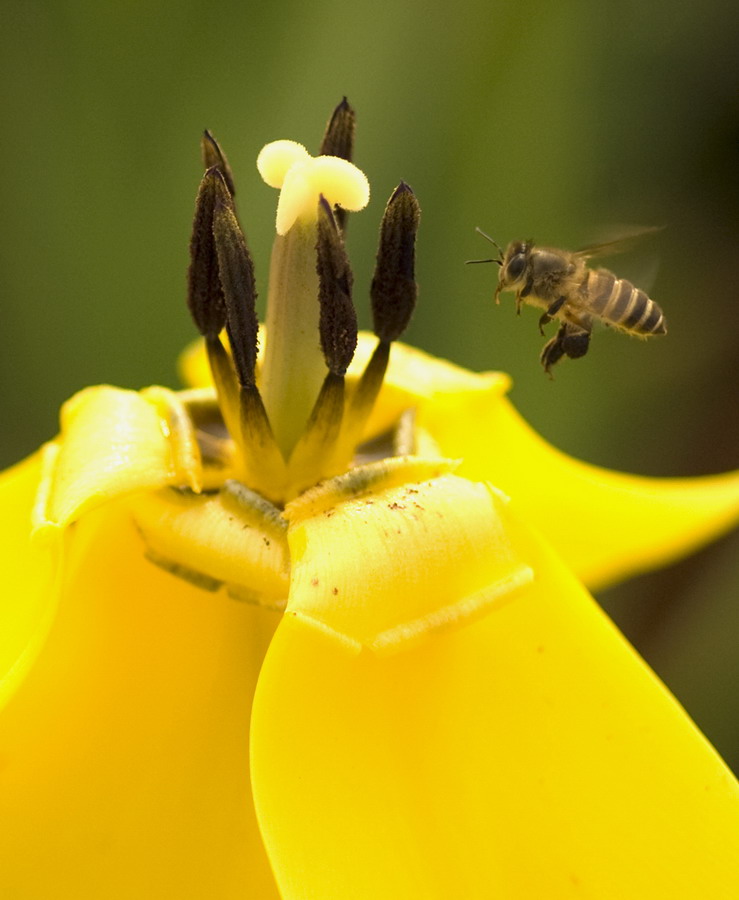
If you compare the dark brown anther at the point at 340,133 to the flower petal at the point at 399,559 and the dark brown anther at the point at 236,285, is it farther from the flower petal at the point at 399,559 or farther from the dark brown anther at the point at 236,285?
the flower petal at the point at 399,559

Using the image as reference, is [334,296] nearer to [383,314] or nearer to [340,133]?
[383,314]

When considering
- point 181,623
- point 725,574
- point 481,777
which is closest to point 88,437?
point 181,623

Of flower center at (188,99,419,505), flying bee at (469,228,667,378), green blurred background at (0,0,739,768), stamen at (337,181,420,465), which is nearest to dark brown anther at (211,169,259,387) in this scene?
flower center at (188,99,419,505)

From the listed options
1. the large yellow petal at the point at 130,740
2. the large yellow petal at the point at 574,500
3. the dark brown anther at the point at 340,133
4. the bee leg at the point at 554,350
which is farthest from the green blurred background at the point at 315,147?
the large yellow petal at the point at 130,740

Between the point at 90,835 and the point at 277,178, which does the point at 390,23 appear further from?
the point at 90,835

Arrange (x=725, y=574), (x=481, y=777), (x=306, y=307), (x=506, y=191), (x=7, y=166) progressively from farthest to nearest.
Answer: (x=725, y=574), (x=506, y=191), (x=7, y=166), (x=306, y=307), (x=481, y=777)

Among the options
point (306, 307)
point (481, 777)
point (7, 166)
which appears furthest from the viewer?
point (7, 166)

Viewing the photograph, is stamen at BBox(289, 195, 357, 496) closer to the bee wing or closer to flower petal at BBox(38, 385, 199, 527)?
flower petal at BBox(38, 385, 199, 527)
